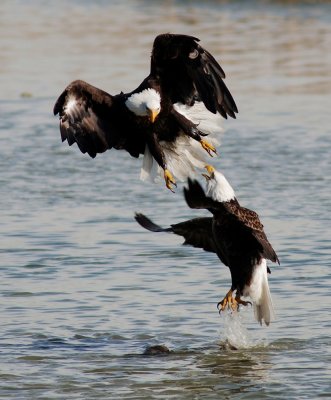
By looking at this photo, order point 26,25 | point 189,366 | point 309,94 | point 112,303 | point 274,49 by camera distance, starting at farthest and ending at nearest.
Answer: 1. point 26,25
2. point 274,49
3. point 309,94
4. point 112,303
5. point 189,366

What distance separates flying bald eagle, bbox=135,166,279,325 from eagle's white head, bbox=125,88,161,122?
0.70m

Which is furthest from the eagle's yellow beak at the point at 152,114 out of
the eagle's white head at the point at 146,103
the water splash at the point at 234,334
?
the water splash at the point at 234,334

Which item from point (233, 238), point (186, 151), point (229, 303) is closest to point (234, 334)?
point (229, 303)

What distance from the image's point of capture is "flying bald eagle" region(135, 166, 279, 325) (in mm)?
8086

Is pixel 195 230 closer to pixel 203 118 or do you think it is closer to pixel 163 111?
pixel 163 111

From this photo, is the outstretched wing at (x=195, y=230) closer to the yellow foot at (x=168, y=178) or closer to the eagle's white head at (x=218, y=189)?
the eagle's white head at (x=218, y=189)

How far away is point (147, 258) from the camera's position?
988 centimetres

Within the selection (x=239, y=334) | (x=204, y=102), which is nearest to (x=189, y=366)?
(x=239, y=334)

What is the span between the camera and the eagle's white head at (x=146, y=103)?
29.3 ft

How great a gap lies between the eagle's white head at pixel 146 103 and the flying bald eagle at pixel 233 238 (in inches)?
27.6

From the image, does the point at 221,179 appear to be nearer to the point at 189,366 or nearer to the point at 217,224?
the point at 217,224

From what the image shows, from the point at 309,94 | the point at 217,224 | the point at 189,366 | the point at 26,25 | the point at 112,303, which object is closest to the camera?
the point at 189,366

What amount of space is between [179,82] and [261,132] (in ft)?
16.7

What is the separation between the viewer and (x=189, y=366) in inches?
306
